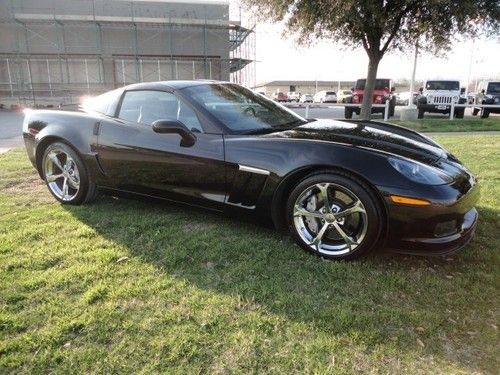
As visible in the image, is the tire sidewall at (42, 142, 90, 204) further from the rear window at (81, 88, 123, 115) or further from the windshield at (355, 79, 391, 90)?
the windshield at (355, 79, 391, 90)

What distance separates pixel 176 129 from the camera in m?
3.46

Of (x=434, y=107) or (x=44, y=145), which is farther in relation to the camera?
(x=434, y=107)

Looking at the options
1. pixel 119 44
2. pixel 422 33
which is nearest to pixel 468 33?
pixel 422 33

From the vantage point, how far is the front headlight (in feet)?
9.34

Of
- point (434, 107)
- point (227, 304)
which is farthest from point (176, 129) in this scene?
point (434, 107)

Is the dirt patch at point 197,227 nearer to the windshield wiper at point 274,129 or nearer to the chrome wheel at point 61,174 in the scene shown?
the windshield wiper at point 274,129

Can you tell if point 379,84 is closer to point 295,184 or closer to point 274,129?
point 274,129

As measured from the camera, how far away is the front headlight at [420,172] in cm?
285

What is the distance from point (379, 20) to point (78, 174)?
981 centimetres

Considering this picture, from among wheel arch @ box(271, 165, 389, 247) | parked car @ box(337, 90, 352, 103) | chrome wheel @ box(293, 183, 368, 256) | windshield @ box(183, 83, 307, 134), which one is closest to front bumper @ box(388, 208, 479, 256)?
wheel arch @ box(271, 165, 389, 247)

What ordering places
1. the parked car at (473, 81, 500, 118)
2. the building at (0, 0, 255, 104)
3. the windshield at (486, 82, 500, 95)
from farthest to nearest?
the building at (0, 0, 255, 104) → the windshield at (486, 82, 500, 95) → the parked car at (473, 81, 500, 118)

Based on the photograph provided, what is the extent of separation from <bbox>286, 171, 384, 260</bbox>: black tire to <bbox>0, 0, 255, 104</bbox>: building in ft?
90.8

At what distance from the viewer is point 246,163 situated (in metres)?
3.30

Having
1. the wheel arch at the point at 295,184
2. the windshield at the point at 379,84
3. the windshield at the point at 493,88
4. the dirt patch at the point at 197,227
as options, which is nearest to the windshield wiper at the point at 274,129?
the wheel arch at the point at 295,184
